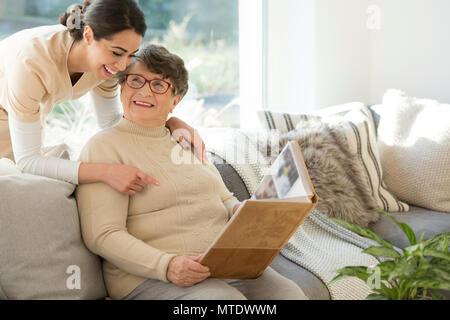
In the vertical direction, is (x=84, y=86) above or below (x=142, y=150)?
above

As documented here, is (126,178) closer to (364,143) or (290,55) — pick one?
(364,143)

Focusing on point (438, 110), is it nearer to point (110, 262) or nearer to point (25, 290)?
point (110, 262)

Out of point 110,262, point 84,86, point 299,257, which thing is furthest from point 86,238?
point 299,257

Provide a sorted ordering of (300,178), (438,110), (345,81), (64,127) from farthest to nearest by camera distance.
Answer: (345,81) < (64,127) < (438,110) < (300,178)

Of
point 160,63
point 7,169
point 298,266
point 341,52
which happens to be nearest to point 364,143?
point 298,266

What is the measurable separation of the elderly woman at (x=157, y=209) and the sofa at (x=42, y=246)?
43mm

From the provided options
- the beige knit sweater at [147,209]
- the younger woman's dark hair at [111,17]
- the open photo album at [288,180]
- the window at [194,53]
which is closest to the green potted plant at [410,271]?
the open photo album at [288,180]

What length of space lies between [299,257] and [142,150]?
0.72 metres

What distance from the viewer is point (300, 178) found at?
103cm

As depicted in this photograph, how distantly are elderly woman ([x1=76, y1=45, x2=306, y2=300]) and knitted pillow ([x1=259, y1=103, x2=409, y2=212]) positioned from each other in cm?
74

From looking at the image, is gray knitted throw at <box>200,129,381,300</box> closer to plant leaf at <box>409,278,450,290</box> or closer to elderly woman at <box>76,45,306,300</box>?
elderly woman at <box>76,45,306,300</box>

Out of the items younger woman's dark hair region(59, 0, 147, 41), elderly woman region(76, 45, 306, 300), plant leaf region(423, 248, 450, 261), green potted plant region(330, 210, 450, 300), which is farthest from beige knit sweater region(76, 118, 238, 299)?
plant leaf region(423, 248, 450, 261)

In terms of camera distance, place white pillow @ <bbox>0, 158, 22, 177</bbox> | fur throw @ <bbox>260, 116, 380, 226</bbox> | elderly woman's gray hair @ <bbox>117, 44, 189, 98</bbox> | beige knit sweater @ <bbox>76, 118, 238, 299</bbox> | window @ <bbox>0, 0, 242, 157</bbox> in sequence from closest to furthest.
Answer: beige knit sweater @ <bbox>76, 118, 238, 299</bbox> → white pillow @ <bbox>0, 158, 22, 177</bbox> → elderly woman's gray hair @ <bbox>117, 44, 189, 98</bbox> → fur throw @ <bbox>260, 116, 380, 226</bbox> → window @ <bbox>0, 0, 242, 157</bbox>

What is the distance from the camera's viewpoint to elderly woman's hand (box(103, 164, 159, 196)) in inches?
48.9
